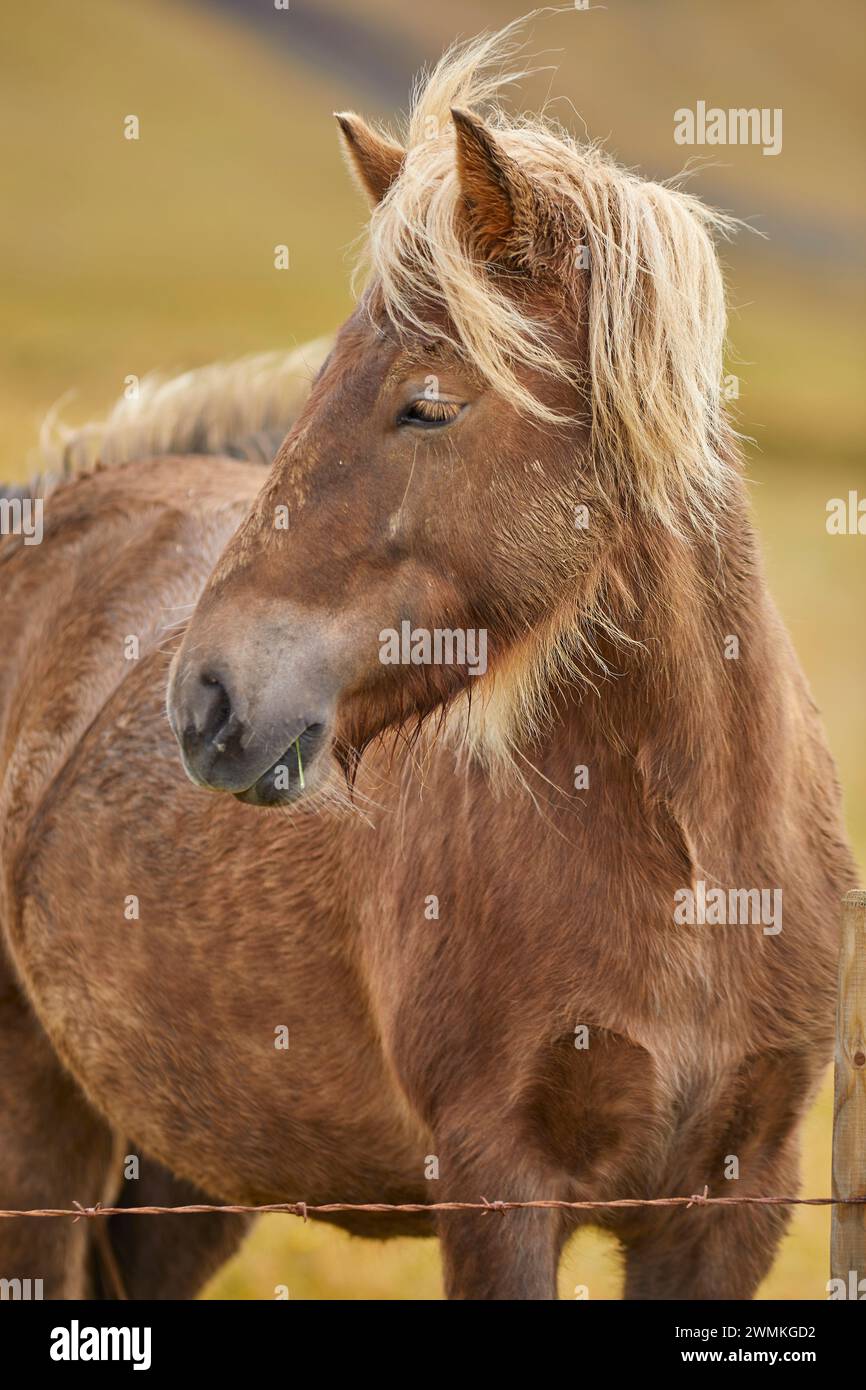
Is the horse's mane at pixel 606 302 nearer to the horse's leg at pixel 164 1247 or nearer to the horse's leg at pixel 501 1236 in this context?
the horse's leg at pixel 501 1236

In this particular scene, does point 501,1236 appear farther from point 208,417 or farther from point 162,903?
point 208,417

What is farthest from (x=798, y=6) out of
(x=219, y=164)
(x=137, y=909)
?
(x=137, y=909)

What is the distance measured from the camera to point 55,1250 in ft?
14.8

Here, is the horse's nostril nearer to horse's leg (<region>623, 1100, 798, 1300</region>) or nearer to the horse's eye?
the horse's eye

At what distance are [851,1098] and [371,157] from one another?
2.21 m

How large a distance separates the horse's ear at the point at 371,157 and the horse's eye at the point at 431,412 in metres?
0.72

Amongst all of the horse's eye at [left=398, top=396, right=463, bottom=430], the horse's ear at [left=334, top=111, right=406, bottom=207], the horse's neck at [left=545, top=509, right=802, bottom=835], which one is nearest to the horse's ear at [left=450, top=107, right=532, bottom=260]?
the horse's eye at [left=398, top=396, right=463, bottom=430]

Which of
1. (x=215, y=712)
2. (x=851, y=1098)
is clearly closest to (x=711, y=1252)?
(x=851, y=1098)

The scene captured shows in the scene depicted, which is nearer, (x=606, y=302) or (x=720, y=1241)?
(x=606, y=302)

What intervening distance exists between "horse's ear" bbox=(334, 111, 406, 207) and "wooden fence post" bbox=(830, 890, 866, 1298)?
1.83 meters

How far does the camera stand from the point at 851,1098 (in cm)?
262

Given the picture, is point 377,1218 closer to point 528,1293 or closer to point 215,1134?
point 215,1134

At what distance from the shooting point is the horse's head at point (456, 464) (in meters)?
2.63

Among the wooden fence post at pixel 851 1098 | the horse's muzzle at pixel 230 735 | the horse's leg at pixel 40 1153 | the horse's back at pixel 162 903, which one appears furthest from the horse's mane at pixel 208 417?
the wooden fence post at pixel 851 1098
